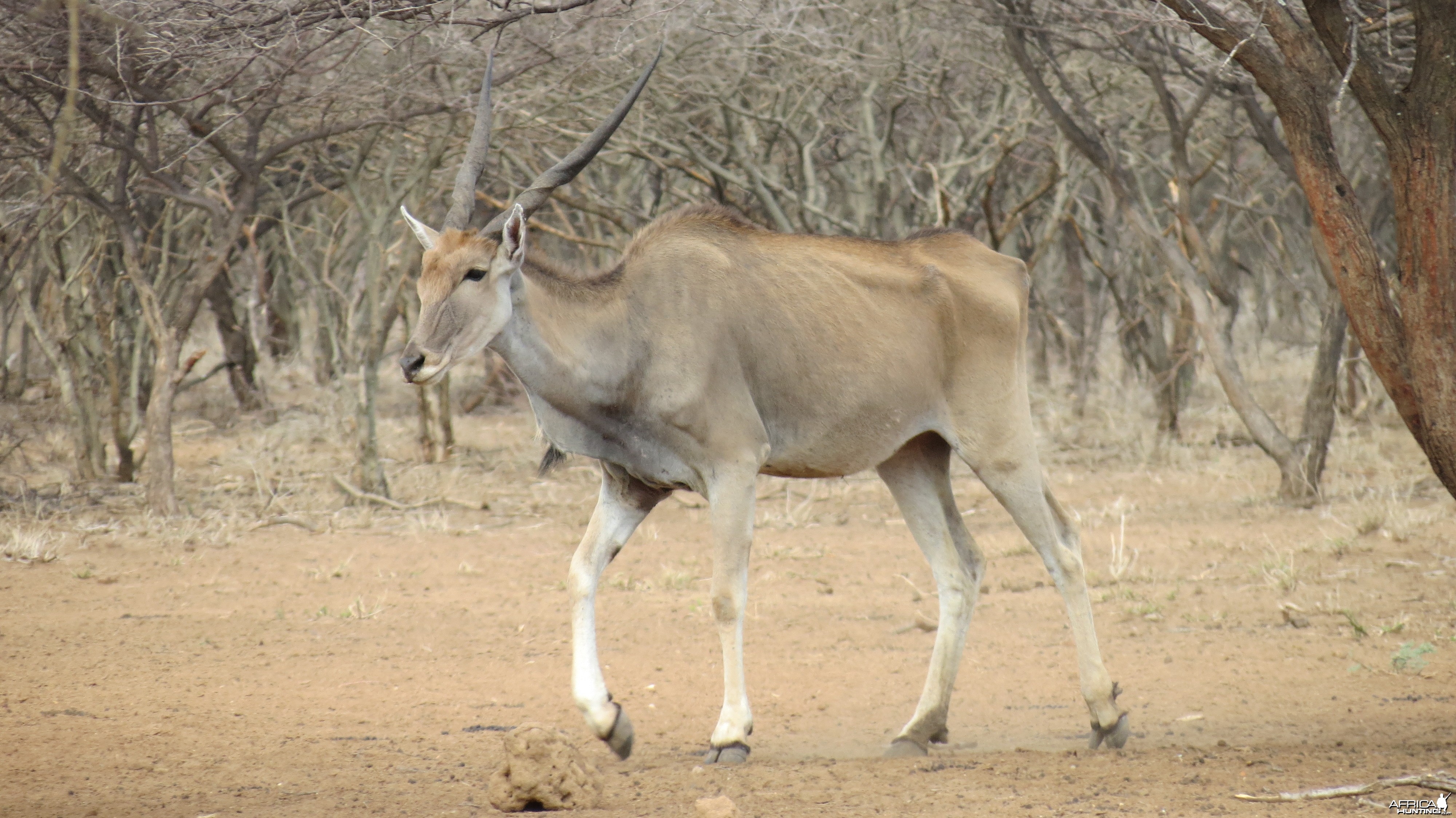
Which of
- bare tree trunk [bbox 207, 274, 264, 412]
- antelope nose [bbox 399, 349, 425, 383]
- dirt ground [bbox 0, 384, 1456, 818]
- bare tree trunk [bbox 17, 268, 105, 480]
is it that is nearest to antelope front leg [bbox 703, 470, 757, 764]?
dirt ground [bbox 0, 384, 1456, 818]

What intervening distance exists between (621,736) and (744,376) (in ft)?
4.87

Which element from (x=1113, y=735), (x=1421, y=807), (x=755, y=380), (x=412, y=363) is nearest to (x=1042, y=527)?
(x=1113, y=735)

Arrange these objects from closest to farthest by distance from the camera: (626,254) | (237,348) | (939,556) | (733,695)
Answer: (733,695)
(626,254)
(939,556)
(237,348)

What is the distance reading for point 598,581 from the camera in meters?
5.54

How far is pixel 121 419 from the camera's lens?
1261 cm

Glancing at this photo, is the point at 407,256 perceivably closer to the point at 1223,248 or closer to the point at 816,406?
the point at 816,406

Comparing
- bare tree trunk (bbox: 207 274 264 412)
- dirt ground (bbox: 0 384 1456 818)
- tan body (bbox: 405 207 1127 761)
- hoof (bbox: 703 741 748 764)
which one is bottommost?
bare tree trunk (bbox: 207 274 264 412)

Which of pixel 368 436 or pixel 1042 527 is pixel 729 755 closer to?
pixel 1042 527

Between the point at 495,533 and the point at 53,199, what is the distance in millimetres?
4160

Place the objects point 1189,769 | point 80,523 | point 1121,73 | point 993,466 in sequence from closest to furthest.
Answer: point 1189,769, point 993,466, point 80,523, point 1121,73

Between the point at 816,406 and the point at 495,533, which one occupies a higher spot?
the point at 816,406

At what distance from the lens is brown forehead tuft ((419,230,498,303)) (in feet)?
16.3

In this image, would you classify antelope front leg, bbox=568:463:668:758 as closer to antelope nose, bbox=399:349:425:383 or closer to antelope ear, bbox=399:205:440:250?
antelope nose, bbox=399:349:425:383

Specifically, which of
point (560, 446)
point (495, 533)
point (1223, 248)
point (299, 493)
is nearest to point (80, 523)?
point (299, 493)
